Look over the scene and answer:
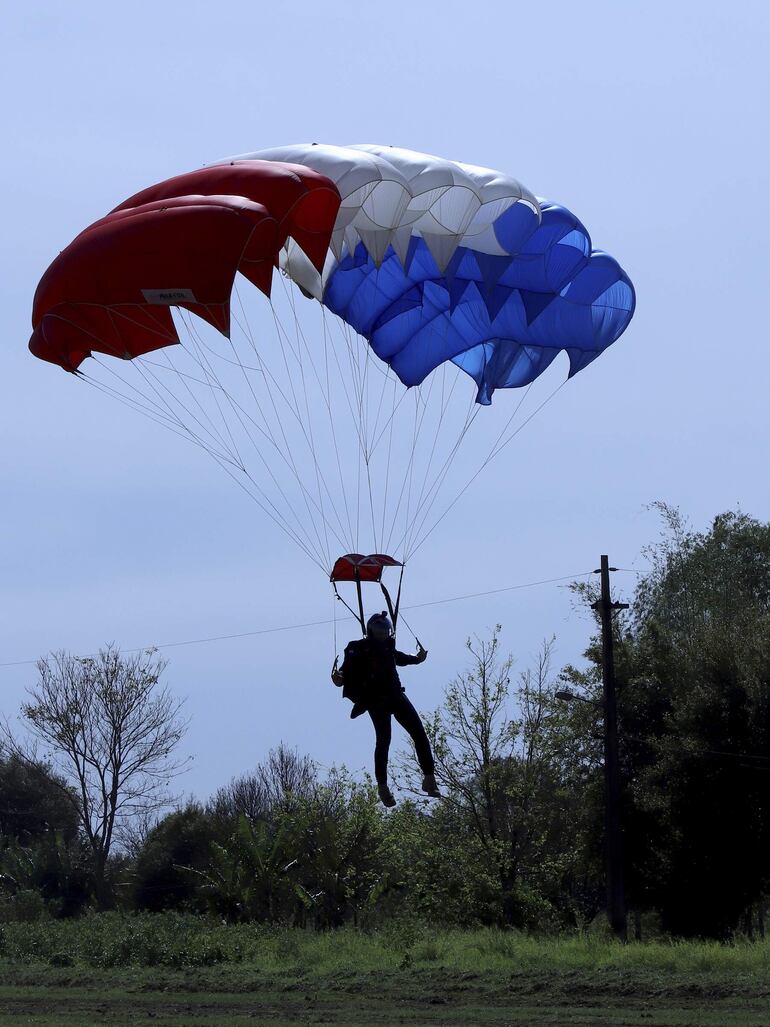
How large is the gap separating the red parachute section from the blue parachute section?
1736 millimetres

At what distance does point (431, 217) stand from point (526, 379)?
9.81ft

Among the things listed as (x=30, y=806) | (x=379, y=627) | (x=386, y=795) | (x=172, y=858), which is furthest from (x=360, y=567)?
(x=30, y=806)

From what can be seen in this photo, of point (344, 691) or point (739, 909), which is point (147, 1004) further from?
point (739, 909)

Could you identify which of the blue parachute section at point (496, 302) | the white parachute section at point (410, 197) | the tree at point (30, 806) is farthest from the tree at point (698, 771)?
the tree at point (30, 806)

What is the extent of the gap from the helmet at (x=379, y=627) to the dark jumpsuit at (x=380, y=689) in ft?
0.16

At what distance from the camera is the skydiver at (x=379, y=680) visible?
36.5 feet

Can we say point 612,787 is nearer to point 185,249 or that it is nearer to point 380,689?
point 380,689

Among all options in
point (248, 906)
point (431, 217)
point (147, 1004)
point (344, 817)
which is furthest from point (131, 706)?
point (431, 217)

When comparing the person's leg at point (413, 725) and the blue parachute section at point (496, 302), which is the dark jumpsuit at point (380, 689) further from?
the blue parachute section at point (496, 302)

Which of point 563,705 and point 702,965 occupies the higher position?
point 563,705

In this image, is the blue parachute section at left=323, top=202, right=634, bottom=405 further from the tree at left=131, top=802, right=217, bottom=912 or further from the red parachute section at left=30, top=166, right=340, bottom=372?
the tree at left=131, top=802, right=217, bottom=912

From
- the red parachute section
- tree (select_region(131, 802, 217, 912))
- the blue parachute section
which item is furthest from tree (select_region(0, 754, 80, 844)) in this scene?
the red parachute section

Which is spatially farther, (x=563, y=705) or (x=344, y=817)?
(x=344, y=817)

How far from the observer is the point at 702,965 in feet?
51.9
